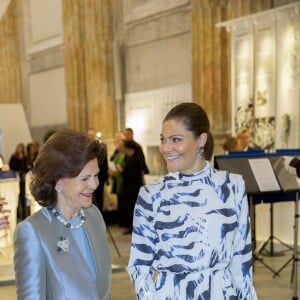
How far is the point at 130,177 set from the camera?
10555 millimetres

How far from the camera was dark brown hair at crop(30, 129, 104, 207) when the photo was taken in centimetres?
225

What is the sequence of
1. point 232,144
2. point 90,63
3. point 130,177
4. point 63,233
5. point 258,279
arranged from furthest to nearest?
1. point 90,63
2. point 130,177
3. point 232,144
4. point 258,279
5. point 63,233

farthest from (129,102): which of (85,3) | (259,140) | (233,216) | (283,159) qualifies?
(233,216)

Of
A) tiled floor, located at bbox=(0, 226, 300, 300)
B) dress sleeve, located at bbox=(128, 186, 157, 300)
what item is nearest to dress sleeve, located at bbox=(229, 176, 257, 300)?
dress sleeve, located at bbox=(128, 186, 157, 300)

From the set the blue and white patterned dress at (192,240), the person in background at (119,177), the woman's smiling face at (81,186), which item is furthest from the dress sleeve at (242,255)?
the person in background at (119,177)

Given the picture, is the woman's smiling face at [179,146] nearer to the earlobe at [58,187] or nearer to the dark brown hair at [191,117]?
the dark brown hair at [191,117]

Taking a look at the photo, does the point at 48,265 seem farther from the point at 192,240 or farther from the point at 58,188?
the point at 192,240

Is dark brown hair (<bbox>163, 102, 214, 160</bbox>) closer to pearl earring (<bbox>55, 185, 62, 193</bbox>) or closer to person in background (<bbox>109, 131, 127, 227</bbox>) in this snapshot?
pearl earring (<bbox>55, 185, 62, 193</bbox>)

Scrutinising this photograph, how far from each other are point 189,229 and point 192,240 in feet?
0.16

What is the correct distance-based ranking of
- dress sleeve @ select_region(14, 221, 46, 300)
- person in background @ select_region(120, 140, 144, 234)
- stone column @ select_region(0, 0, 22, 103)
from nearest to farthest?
1. dress sleeve @ select_region(14, 221, 46, 300)
2. person in background @ select_region(120, 140, 144, 234)
3. stone column @ select_region(0, 0, 22, 103)

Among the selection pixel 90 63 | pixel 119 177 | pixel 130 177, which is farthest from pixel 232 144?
pixel 90 63

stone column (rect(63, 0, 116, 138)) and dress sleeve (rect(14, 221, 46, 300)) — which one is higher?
stone column (rect(63, 0, 116, 138))

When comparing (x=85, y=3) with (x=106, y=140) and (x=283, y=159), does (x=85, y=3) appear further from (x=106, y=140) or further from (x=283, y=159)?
(x=283, y=159)

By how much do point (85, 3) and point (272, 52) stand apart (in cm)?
576
